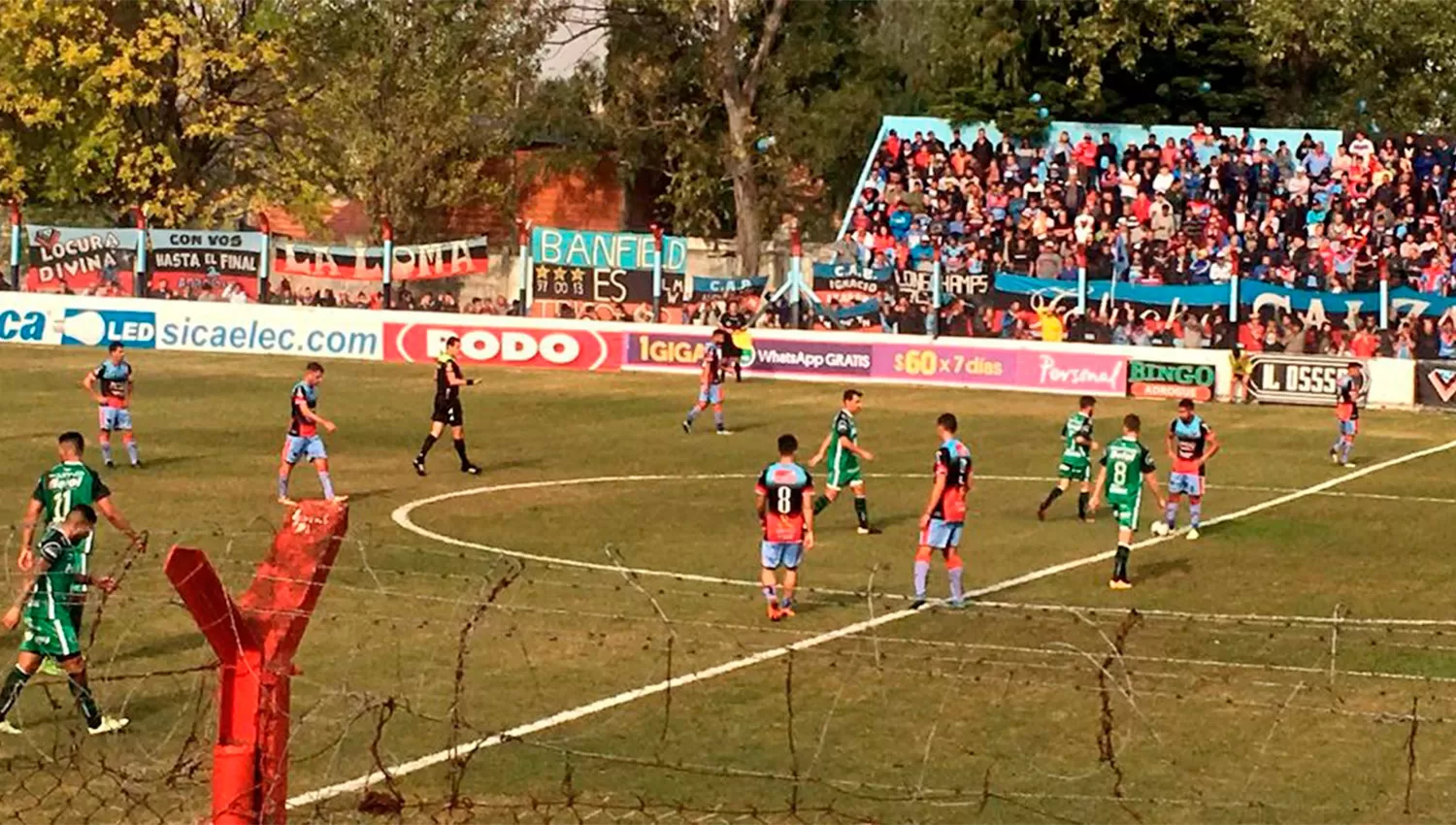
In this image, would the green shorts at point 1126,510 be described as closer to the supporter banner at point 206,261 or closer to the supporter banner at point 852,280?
the supporter banner at point 852,280

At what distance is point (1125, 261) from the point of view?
52.3 metres

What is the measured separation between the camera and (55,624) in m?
14.7

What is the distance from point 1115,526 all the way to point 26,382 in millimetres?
25566

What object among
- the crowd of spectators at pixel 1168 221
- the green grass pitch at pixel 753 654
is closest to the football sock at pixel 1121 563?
the green grass pitch at pixel 753 654

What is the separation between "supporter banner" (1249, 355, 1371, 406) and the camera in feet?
152

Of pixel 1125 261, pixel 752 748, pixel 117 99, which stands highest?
pixel 117 99

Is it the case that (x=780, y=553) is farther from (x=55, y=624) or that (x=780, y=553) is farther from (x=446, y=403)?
(x=446, y=403)

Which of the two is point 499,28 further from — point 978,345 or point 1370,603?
point 1370,603

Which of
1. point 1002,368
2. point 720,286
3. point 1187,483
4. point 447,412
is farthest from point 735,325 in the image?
A: point 1187,483

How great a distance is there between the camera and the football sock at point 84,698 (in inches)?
584

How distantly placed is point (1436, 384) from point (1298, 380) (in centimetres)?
304

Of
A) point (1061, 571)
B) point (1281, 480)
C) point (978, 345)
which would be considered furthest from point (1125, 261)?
point (1061, 571)

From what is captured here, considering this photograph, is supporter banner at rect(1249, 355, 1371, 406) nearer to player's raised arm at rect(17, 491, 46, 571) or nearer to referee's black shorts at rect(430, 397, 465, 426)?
referee's black shorts at rect(430, 397, 465, 426)

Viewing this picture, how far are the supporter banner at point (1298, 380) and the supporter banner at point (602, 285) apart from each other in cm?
1435
